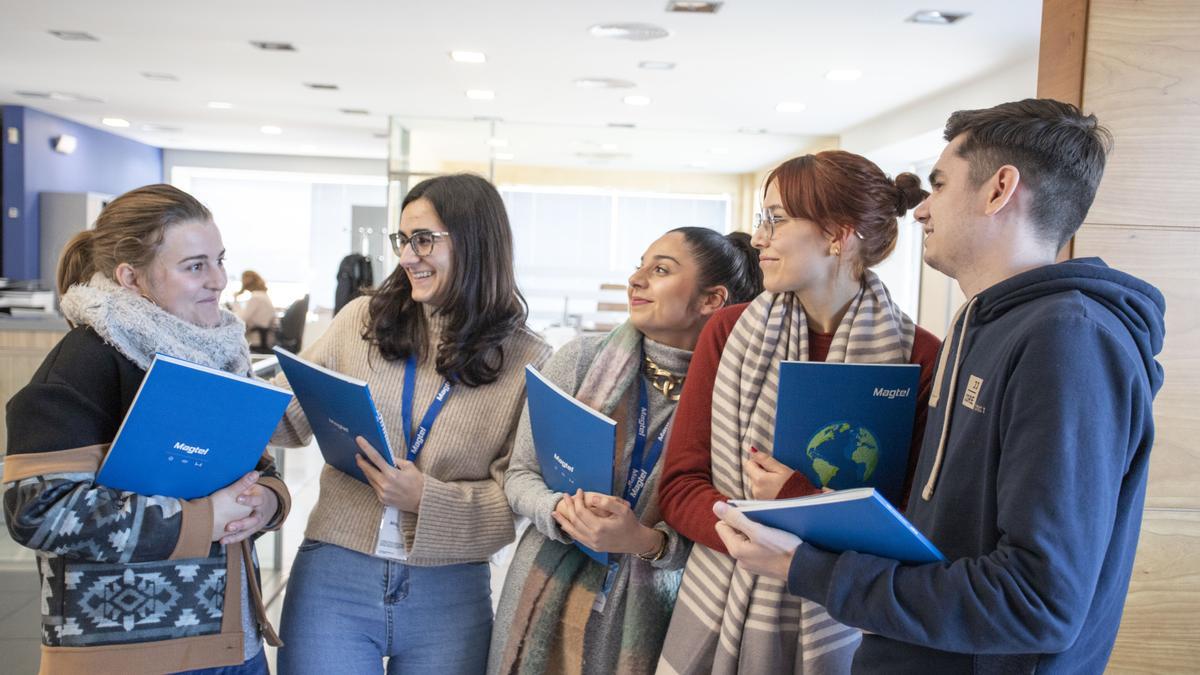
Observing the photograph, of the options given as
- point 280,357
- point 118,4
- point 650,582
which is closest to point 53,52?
point 118,4

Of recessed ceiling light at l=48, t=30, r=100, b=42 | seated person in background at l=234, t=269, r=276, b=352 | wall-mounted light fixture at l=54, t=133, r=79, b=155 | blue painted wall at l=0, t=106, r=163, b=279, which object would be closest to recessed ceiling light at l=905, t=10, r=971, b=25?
recessed ceiling light at l=48, t=30, r=100, b=42

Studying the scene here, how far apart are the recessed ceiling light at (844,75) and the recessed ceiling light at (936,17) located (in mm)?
1439

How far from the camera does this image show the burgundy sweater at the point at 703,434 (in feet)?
4.90

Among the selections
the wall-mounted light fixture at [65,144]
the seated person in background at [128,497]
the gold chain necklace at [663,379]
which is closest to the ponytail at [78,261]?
the seated person in background at [128,497]

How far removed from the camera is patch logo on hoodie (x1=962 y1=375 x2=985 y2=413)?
113 cm

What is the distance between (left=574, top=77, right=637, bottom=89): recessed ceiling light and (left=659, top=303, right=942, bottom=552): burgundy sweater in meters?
6.36

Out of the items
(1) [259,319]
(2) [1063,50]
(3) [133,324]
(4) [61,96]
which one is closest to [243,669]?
(3) [133,324]

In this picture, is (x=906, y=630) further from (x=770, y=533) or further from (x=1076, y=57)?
(x=1076, y=57)

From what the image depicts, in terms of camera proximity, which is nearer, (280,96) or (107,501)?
(107,501)

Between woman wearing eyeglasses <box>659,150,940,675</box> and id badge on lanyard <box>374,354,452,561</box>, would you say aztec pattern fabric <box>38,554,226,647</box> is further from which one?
woman wearing eyeglasses <box>659,150,940,675</box>

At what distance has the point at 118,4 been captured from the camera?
233 inches

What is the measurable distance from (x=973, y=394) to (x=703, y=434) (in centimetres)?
55

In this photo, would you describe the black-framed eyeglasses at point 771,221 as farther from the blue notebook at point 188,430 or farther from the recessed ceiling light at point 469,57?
the recessed ceiling light at point 469,57

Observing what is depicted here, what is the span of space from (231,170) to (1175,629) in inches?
622
